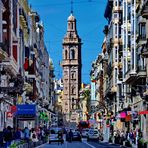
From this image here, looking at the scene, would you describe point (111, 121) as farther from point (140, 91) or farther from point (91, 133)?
point (140, 91)

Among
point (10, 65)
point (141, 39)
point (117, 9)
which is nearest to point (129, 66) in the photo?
point (141, 39)

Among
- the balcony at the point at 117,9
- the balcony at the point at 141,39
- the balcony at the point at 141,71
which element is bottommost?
the balcony at the point at 141,71

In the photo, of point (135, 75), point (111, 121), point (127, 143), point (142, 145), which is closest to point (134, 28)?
point (135, 75)

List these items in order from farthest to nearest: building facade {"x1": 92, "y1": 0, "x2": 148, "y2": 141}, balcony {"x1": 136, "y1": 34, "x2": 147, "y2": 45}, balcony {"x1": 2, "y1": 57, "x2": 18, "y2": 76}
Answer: building facade {"x1": 92, "y1": 0, "x2": 148, "y2": 141} → balcony {"x1": 136, "y1": 34, "x2": 147, "y2": 45} → balcony {"x1": 2, "y1": 57, "x2": 18, "y2": 76}

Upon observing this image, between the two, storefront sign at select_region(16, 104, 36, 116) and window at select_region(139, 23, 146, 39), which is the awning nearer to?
storefront sign at select_region(16, 104, 36, 116)

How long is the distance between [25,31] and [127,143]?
36309mm

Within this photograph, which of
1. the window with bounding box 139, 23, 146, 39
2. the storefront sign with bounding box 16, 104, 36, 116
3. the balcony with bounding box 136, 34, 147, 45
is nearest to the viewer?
the storefront sign with bounding box 16, 104, 36, 116

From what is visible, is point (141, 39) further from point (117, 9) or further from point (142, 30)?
point (117, 9)

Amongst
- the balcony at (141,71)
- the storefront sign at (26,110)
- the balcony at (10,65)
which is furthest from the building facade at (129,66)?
the balcony at (10,65)

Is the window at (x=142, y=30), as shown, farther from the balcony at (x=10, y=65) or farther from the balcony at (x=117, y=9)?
the balcony at (x=117, y=9)

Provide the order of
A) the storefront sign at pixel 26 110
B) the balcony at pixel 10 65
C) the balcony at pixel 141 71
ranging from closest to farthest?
the balcony at pixel 10 65 → the storefront sign at pixel 26 110 → the balcony at pixel 141 71

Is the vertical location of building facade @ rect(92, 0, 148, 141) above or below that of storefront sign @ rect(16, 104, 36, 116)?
above

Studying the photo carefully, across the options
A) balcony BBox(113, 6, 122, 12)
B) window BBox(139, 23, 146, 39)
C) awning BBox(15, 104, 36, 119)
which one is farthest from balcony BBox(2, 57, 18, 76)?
balcony BBox(113, 6, 122, 12)

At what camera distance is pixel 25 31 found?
96375 mm
